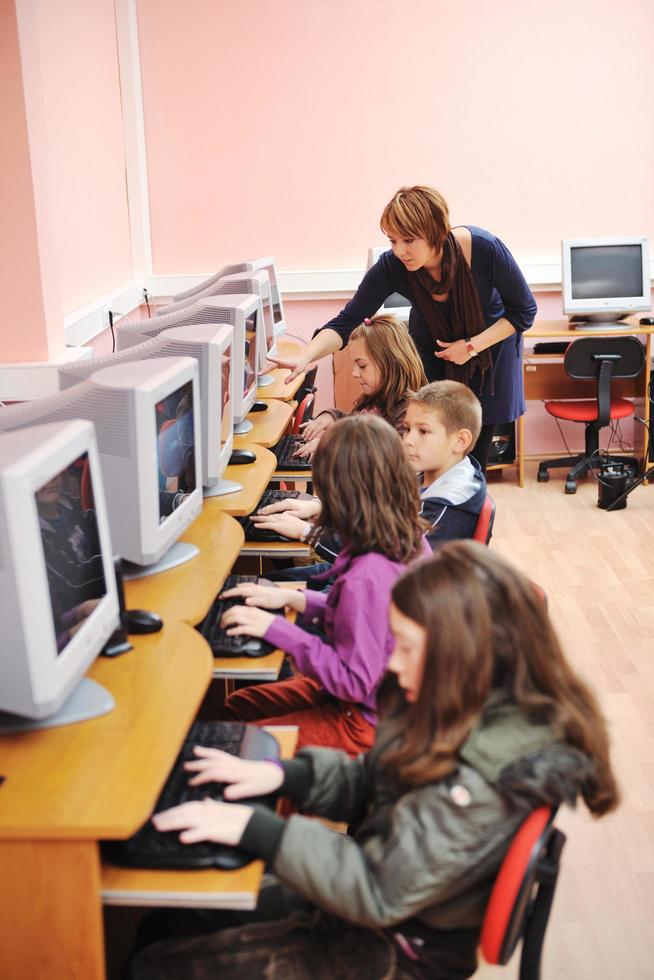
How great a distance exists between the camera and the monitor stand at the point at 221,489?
118 inches

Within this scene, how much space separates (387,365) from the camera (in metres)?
3.35

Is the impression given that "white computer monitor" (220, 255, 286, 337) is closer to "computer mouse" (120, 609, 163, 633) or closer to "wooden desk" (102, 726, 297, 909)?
"computer mouse" (120, 609, 163, 633)

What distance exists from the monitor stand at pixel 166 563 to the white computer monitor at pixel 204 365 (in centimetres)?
33

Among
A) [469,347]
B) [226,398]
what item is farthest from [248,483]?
[469,347]

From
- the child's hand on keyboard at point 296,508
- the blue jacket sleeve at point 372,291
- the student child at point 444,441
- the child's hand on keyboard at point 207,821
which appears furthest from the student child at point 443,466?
the child's hand on keyboard at point 207,821

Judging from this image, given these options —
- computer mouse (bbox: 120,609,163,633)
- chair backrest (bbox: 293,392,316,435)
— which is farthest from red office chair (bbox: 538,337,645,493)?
computer mouse (bbox: 120,609,163,633)

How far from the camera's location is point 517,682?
4.49ft

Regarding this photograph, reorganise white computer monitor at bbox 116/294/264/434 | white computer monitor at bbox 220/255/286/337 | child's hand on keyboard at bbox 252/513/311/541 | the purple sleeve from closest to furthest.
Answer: the purple sleeve → child's hand on keyboard at bbox 252/513/311/541 → white computer monitor at bbox 116/294/264/434 → white computer monitor at bbox 220/255/286/337

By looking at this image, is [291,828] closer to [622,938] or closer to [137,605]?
[137,605]

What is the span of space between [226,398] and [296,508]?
1.20ft

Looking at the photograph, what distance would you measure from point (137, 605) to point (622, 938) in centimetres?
124

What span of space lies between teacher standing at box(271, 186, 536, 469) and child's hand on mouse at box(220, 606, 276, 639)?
1.61 m

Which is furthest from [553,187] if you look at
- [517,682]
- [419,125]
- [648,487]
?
[517,682]

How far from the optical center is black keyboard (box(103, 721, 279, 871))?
1.49 metres
